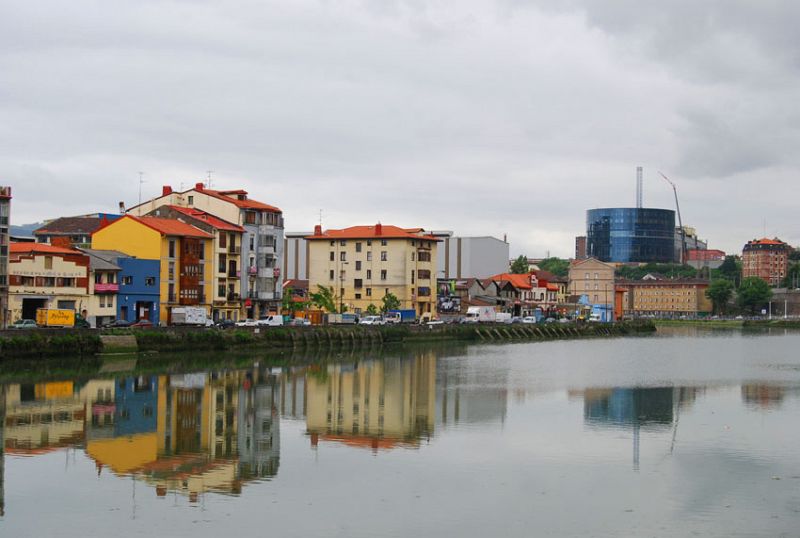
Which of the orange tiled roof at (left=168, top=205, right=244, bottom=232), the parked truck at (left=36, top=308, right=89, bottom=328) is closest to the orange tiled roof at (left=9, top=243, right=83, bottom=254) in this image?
the parked truck at (left=36, top=308, right=89, bottom=328)

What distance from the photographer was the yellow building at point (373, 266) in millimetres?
127812

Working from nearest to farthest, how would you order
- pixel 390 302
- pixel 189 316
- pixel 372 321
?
pixel 189 316
pixel 372 321
pixel 390 302

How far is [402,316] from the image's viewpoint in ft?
407

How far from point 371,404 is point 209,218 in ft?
191

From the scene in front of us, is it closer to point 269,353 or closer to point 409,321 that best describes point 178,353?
point 269,353

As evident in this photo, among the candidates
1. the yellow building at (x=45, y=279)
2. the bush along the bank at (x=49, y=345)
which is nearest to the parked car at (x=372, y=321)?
the yellow building at (x=45, y=279)

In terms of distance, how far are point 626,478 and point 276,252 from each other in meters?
82.8

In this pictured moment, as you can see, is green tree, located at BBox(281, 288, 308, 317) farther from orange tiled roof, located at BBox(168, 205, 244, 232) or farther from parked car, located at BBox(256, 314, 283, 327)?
parked car, located at BBox(256, 314, 283, 327)

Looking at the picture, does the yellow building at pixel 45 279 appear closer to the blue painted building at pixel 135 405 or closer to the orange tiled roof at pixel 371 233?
the blue painted building at pixel 135 405

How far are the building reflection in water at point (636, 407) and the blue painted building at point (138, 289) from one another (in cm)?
4587

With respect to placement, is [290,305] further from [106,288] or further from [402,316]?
[106,288]

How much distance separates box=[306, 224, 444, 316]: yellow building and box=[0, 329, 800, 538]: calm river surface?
6598cm

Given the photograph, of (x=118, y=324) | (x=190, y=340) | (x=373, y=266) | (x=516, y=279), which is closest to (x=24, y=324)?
(x=118, y=324)

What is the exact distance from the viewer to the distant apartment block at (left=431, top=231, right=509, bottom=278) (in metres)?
165
